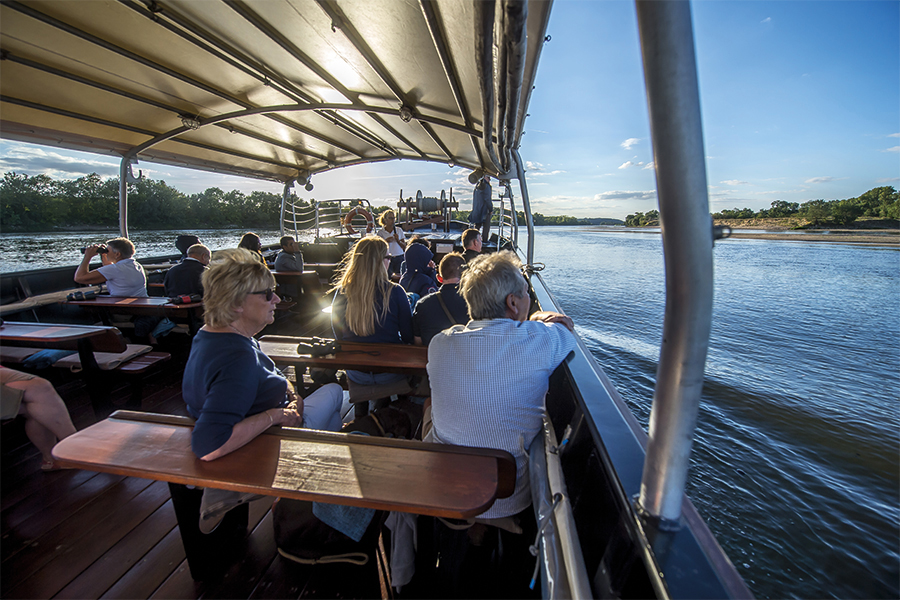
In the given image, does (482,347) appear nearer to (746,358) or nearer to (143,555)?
(143,555)

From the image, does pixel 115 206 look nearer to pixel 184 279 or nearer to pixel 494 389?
pixel 184 279

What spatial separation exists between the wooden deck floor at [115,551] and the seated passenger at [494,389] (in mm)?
441

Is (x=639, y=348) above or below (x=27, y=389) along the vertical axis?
below

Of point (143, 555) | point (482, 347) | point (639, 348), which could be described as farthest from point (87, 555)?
point (639, 348)

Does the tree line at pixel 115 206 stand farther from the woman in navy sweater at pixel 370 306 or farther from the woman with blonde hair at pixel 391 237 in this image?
the woman in navy sweater at pixel 370 306

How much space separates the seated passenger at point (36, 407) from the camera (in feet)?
5.72

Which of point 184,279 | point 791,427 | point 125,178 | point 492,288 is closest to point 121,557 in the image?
point 492,288

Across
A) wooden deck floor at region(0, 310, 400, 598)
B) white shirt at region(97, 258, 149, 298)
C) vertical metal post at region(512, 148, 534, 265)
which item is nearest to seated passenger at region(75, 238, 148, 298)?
white shirt at region(97, 258, 149, 298)

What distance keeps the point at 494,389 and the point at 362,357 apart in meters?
1.08

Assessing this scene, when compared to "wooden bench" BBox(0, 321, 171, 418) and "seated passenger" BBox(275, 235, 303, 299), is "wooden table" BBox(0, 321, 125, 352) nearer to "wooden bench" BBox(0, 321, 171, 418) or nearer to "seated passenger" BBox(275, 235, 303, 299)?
"wooden bench" BBox(0, 321, 171, 418)

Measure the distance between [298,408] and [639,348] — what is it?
5.46 meters

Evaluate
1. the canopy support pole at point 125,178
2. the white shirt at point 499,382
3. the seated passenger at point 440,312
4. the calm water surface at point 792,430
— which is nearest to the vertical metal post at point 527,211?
the calm water surface at point 792,430

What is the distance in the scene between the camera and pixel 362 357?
6.66 feet

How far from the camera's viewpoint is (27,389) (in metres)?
1.81
